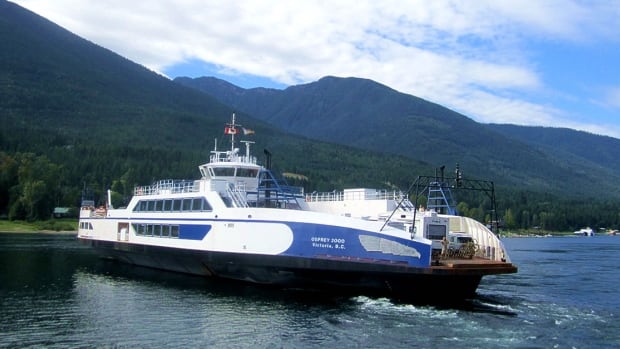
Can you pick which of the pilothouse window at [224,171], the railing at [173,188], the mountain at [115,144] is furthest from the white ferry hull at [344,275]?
the mountain at [115,144]

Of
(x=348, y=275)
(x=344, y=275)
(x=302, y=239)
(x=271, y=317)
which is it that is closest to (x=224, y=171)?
(x=302, y=239)

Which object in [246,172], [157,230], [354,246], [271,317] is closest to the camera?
[271,317]

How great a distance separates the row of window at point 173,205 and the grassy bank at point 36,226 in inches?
2087

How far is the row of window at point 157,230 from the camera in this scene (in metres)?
32.4

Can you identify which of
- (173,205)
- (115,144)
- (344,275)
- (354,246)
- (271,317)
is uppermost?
(115,144)

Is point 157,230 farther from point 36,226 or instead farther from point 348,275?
point 36,226

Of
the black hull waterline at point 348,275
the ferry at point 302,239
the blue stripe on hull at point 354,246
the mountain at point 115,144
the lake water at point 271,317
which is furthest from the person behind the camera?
the mountain at point 115,144

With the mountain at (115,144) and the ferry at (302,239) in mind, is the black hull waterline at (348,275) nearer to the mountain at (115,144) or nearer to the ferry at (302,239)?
the ferry at (302,239)

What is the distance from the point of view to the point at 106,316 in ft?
70.8

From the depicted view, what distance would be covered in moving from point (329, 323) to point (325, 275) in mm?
5005

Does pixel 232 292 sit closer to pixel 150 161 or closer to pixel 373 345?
pixel 373 345

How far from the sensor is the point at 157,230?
34.0m

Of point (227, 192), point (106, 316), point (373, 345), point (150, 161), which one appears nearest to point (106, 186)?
point (150, 161)

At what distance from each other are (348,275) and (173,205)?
42.0ft
